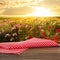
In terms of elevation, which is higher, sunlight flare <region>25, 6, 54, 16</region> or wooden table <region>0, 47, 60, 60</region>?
sunlight flare <region>25, 6, 54, 16</region>

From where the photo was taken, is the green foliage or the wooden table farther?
the green foliage

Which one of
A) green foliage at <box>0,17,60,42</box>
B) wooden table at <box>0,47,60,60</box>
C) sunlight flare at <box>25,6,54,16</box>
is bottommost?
wooden table at <box>0,47,60,60</box>

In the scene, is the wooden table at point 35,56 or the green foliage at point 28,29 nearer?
the wooden table at point 35,56

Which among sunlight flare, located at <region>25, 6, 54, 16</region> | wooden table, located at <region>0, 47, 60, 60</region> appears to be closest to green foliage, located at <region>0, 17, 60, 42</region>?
sunlight flare, located at <region>25, 6, 54, 16</region>

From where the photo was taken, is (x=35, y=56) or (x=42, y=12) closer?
(x=35, y=56)

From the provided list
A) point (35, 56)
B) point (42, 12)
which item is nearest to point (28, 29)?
point (42, 12)

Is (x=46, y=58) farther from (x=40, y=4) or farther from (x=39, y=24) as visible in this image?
(x=40, y=4)

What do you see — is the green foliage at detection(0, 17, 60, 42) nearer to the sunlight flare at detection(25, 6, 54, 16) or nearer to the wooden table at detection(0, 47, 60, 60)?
the sunlight flare at detection(25, 6, 54, 16)

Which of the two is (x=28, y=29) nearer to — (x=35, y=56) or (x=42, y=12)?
(x=42, y=12)

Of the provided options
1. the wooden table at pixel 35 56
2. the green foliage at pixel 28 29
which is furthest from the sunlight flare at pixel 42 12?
the wooden table at pixel 35 56

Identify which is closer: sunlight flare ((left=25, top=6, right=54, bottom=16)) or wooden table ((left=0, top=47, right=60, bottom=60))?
wooden table ((left=0, top=47, right=60, bottom=60))

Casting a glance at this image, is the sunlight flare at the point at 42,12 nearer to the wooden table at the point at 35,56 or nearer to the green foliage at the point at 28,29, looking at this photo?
the green foliage at the point at 28,29

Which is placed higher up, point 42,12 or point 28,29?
point 42,12

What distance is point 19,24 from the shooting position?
1.63 meters
